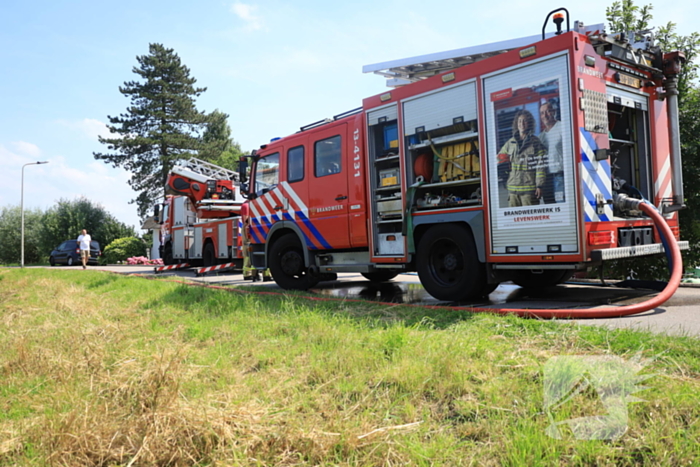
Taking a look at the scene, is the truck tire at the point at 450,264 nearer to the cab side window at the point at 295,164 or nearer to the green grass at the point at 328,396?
the green grass at the point at 328,396

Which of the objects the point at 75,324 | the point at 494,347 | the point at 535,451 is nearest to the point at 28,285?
the point at 75,324

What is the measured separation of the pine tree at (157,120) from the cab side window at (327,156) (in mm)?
32999

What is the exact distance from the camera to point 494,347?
12.0 ft

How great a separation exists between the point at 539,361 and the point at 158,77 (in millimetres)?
42393

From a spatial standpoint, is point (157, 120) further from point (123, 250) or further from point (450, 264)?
point (450, 264)

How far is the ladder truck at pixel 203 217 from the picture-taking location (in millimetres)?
15203

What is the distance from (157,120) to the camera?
40.2m

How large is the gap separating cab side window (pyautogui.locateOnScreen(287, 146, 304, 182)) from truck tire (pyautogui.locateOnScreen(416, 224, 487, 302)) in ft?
10.0

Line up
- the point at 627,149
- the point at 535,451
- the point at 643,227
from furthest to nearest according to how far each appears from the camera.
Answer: the point at 627,149, the point at 643,227, the point at 535,451

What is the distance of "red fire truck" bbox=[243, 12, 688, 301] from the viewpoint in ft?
18.1

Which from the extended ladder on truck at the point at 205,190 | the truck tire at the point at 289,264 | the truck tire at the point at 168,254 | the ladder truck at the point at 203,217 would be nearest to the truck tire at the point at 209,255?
the ladder truck at the point at 203,217

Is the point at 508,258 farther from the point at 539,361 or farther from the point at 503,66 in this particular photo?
the point at 539,361

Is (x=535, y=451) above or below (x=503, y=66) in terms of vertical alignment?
below

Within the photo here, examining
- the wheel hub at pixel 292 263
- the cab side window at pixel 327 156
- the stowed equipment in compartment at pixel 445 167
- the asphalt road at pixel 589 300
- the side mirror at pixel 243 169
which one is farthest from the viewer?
the side mirror at pixel 243 169
